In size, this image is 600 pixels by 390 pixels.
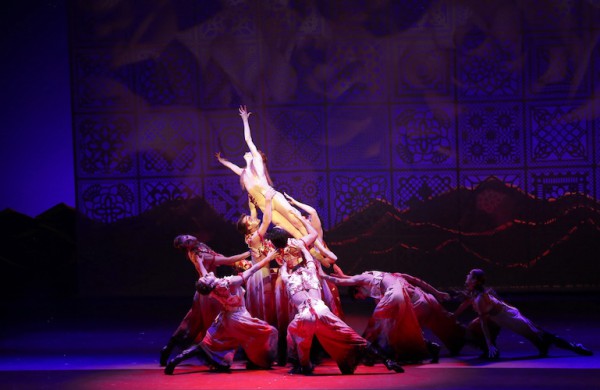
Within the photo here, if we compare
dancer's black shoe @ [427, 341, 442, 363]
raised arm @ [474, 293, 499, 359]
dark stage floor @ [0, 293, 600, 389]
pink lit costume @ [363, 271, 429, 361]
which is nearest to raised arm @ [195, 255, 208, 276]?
dark stage floor @ [0, 293, 600, 389]

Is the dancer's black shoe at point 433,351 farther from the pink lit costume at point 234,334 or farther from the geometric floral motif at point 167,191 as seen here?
the geometric floral motif at point 167,191

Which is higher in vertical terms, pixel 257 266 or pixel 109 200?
pixel 109 200

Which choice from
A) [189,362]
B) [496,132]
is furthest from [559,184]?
[189,362]

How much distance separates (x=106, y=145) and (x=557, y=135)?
5042mm

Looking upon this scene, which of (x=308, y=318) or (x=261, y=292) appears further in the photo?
(x=261, y=292)

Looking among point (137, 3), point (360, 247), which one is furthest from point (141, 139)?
point (360, 247)

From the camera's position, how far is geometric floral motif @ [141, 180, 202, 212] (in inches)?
378

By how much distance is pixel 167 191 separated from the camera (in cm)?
965

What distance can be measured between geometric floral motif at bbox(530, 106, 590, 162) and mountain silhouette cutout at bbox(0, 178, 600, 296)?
1.48 ft

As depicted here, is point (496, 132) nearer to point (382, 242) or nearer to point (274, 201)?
point (382, 242)

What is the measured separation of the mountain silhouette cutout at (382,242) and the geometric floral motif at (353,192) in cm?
9

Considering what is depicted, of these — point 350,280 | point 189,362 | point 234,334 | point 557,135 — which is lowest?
point 189,362

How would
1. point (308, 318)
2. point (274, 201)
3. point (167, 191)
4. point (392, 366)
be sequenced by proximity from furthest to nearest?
point (167, 191)
point (274, 201)
point (308, 318)
point (392, 366)

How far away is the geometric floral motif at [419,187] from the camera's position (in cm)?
943
